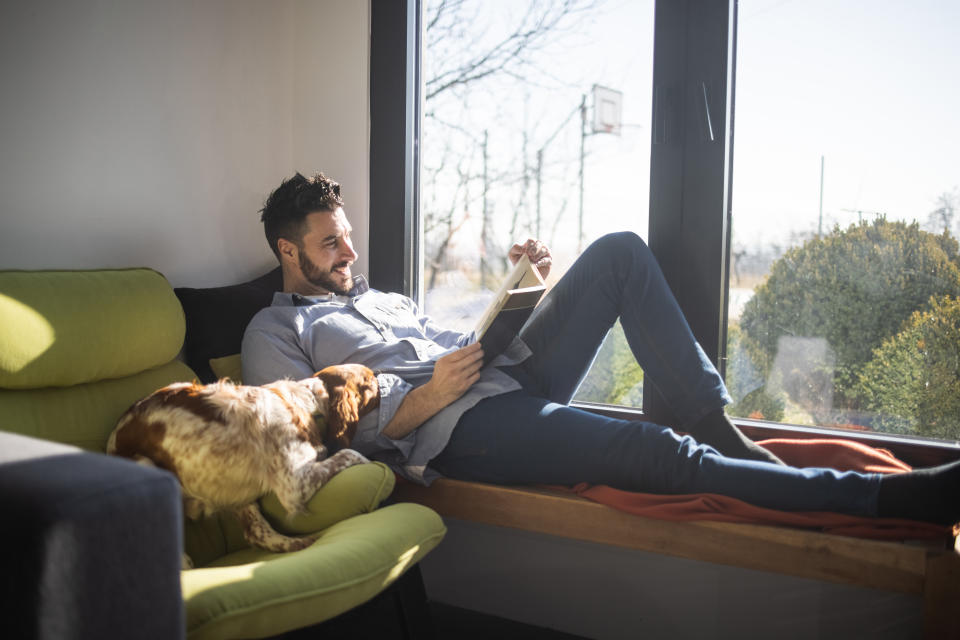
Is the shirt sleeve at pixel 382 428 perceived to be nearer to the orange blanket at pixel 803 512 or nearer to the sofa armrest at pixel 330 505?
the sofa armrest at pixel 330 505

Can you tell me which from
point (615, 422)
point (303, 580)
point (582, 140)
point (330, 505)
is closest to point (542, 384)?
point (615, 422)

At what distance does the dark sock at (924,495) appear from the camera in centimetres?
135

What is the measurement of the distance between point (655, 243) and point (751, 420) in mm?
603

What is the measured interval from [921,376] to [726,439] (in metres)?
0.63

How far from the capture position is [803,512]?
57.9 inches

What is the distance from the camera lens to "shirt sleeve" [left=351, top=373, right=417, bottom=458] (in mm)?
1738

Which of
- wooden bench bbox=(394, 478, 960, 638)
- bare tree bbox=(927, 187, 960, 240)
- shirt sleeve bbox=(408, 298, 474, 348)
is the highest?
bare tree bbox=(927, 187, 960, 240)

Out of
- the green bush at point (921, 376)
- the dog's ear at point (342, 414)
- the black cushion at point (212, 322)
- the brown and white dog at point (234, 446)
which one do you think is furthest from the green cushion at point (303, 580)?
the green bush at point (921, 376)

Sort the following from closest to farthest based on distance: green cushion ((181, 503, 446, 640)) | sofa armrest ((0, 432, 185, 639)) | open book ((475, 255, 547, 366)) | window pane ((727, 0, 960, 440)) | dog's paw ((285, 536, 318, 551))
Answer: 1. sofa armrest ((0, 432, 185, 639))
2. green cushion ((181, 503, 446, 640))
3. dog's paw ((285, 536, 318, 551))
4. open book ((475, 255, 547, 366))
5. window pane ((727, 0, 960, 440))

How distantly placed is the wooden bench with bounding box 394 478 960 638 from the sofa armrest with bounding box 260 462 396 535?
12.4 inches

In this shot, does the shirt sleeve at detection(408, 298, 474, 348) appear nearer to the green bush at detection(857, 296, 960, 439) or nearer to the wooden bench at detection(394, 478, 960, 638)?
the wooden bench at detection(394, 478, 960, 638)

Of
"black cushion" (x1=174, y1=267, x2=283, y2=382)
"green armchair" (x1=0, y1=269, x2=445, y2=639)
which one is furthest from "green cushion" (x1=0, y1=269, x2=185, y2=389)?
"black cushion" (x1=174, y1=267, x2=283, y2=382)

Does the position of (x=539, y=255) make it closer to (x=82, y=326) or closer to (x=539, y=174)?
(x=539, y=174)

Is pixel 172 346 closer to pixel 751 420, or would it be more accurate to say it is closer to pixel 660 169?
pixel 660 169
